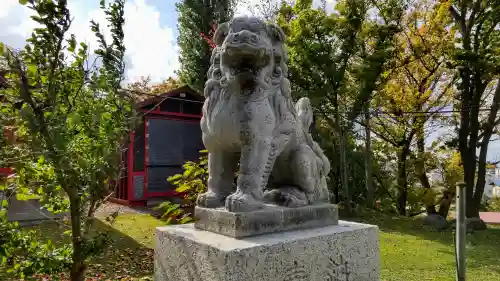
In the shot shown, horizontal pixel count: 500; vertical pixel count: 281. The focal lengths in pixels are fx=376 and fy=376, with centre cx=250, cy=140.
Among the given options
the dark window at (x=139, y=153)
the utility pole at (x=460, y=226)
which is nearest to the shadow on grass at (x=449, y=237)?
the utility pole at (x=460, y=226)

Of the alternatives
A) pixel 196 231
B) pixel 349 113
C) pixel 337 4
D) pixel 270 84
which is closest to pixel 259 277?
pixel 196 231

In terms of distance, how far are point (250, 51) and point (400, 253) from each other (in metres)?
5.50

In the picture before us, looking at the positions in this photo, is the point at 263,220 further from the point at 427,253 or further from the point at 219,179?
the point at 427,253

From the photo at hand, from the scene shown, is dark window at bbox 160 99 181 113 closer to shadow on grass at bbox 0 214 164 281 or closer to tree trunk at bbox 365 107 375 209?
shadow on grass at bbox 0 214 164 281

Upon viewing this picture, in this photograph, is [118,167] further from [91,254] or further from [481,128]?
[481,128]

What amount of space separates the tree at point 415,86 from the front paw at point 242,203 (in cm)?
860

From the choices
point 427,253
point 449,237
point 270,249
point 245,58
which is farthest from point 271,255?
point 449,237

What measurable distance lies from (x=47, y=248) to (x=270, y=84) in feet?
5.49

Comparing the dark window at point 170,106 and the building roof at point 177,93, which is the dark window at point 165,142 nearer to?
the dark window at point 170,106

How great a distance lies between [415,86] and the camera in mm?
10750

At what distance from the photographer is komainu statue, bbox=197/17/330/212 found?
200 centimetres

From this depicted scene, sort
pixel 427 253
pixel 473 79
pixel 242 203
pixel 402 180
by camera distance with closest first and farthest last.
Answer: pixel 242 203 < pixel 427 253 < pixel 473 79 < pixel 402 180

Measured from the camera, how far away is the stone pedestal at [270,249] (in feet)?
5.61

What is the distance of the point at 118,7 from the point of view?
2277mm
